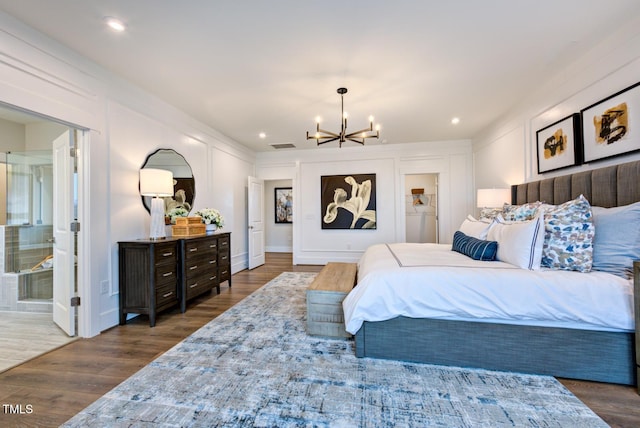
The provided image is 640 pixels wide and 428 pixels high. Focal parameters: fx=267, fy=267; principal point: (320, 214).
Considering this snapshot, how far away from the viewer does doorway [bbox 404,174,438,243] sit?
A: 23.4ft

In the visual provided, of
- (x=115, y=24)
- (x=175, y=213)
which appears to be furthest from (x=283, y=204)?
(x=115, y=24)

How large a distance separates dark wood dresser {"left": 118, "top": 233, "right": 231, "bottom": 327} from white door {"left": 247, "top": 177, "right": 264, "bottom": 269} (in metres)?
2.17

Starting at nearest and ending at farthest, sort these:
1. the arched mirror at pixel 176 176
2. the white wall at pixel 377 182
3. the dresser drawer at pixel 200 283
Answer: the dresser drawer at pixel 200 283 → the arched mirror at pixel 176 176 → the white wall at pixel 377 182

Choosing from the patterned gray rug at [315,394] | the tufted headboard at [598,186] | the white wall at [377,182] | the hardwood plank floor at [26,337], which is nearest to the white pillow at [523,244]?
the tufted headboard at [598,186]

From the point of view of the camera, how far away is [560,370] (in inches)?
70.2

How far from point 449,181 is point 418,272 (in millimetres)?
4333

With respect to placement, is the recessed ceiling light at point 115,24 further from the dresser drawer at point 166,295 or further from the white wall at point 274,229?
the white wall at point 274,229

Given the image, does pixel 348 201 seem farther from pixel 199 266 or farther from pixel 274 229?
pixel 199 266

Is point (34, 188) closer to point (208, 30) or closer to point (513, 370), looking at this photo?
point (208, 30)

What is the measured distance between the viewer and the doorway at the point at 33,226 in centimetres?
261

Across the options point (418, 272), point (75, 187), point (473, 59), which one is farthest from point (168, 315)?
point (473, 59)

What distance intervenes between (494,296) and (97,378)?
282 centimetres

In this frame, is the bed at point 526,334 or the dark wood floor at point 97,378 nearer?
the dark wood floor at point 97,378

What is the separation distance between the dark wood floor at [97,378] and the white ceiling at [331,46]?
103 inches
